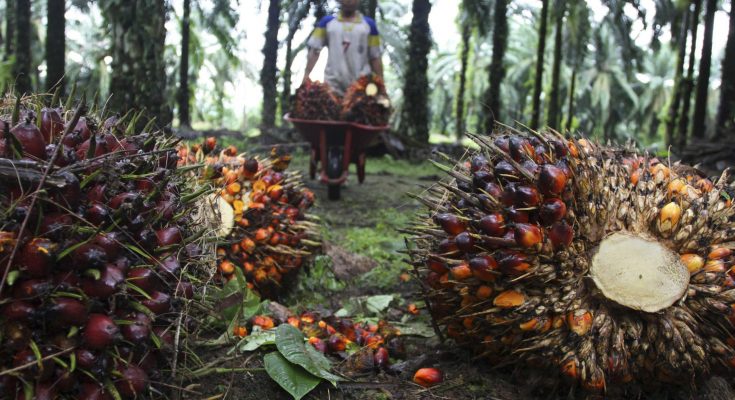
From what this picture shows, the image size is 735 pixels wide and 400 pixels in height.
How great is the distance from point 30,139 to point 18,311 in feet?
1.43

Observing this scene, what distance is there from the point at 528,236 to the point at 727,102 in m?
10.0

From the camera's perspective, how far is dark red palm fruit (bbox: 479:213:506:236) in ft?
7.19

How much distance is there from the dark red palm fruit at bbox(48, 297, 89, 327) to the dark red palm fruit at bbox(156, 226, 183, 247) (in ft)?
0.99

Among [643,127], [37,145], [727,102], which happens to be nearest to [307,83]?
[37,145]

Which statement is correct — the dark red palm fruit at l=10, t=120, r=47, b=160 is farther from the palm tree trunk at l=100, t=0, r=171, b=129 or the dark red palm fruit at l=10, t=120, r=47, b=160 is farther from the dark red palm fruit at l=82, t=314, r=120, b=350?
the palm tree trunk at l=100, t=0, r=171, b=129

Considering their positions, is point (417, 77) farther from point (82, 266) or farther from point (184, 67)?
point (82, 266)

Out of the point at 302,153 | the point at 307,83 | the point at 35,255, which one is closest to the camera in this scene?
the point at 35,255

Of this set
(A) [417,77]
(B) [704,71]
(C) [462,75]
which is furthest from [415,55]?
(C) [462,75]

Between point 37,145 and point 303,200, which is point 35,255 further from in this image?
point 303,200

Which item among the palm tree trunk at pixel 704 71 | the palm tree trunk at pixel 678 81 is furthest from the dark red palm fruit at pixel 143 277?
the palm tree trunk at pixel 678 81

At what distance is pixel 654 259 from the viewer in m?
2.22

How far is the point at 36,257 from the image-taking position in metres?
1.47

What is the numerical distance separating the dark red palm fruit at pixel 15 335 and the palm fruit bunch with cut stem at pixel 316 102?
576cm

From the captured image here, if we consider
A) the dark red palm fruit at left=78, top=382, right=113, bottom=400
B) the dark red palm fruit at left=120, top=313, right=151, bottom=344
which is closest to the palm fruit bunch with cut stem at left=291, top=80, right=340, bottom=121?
the dark red palm fruit at left=120, top=313, right=151, bottom=344
